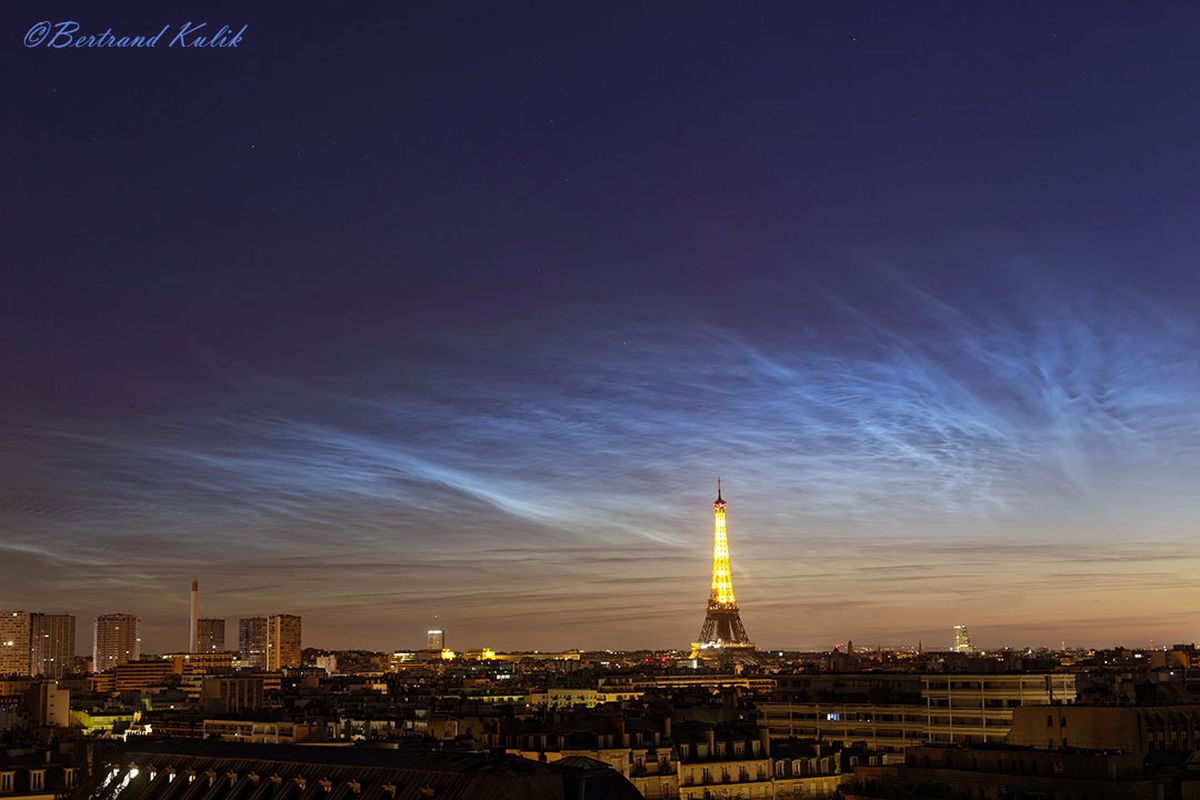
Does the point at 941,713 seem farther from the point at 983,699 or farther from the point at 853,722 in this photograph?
the point at 853,722

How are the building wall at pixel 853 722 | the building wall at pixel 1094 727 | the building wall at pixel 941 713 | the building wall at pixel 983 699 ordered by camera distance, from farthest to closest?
the building wall at pixel 853 722
the building wall at pixel 941 713
the building wall at pixel 983 699
the building wall at pixel 1094 727

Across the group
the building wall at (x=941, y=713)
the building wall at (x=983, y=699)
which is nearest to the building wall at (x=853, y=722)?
the building wall at (x=941, y=713)

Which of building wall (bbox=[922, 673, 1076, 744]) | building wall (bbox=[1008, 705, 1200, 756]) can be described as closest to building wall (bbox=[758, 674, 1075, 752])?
building wall (bbox=[922, 673, 1076, 744])

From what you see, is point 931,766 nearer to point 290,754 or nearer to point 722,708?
point 290,754

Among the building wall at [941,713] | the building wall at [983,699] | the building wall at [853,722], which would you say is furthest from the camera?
the building wall at [853,722]

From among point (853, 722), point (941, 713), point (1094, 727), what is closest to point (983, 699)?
point (941, 713)

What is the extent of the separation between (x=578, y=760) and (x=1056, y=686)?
83.8 meters

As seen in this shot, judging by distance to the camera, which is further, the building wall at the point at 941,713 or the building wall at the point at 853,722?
the building wall at the point at 853,722

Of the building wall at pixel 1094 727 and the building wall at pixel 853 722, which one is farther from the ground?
the building wall at pixel 1094 727

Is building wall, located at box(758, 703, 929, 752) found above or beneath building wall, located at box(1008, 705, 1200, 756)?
beneath

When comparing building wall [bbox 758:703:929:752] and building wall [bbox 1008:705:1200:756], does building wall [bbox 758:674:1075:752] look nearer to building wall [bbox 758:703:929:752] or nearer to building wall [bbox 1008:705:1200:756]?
building wall [bbox 758:703:929:752]

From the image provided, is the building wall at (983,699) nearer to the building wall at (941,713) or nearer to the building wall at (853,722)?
the building wall at (941,713)

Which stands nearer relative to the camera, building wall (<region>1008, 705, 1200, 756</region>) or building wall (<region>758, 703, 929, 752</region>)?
building wall (<region>1008, 705, 1200, 756</region>)

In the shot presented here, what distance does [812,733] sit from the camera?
488 feet
